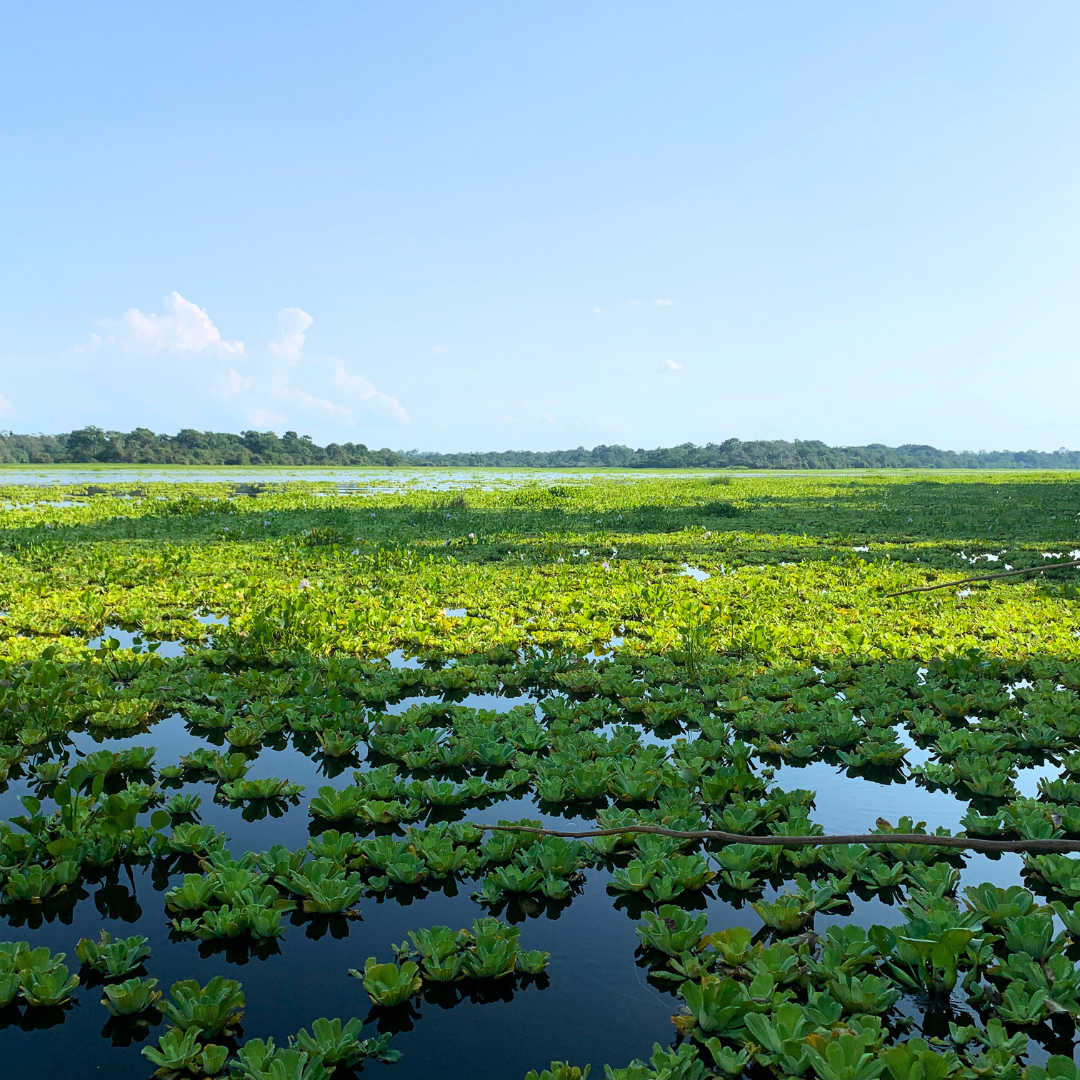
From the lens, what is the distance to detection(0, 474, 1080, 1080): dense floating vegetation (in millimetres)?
2416

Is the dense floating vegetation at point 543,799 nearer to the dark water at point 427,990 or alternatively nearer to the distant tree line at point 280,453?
the dark water at point 427,990

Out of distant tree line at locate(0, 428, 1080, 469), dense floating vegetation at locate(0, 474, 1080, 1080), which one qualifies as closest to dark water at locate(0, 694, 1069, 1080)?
dense floating vegetation at locate(0, 474, 1080, 1080)

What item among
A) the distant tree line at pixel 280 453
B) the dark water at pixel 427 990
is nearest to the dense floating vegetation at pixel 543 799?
the dark water at pixel 427 990

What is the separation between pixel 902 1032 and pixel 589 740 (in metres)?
2.30

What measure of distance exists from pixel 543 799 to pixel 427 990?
1411 mm

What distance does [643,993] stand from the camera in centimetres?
261

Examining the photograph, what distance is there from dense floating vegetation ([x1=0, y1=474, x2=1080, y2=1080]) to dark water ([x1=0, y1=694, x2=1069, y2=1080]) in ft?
0.08

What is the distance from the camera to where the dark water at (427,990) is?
7.65ft

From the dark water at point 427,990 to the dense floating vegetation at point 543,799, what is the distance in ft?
0.08

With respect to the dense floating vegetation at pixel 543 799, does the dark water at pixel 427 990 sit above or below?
below

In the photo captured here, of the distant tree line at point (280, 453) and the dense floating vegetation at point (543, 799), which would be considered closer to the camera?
the dense floating vegetation at point (543, 799)

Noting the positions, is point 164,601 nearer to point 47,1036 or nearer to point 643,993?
point 47,1036

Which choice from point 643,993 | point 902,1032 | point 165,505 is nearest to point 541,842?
point 643,993

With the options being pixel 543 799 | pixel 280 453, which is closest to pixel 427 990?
pixel 543 799
